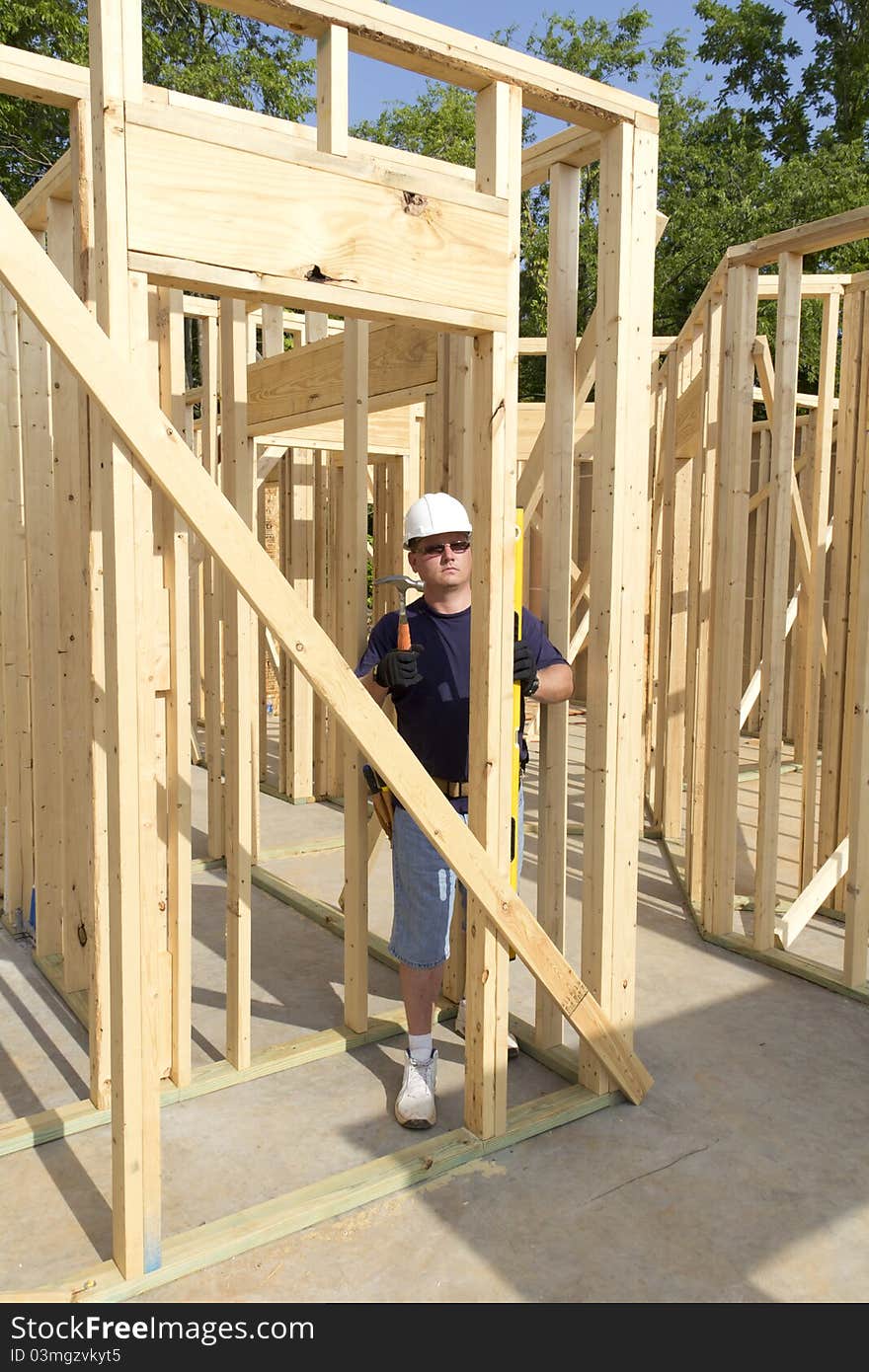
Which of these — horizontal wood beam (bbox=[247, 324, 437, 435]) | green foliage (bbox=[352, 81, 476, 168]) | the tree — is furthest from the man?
green foliage (bbox=[352, 81, 476, 168])

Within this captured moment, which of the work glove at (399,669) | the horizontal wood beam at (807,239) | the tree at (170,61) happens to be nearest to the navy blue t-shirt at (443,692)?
the work glove at (399,669)

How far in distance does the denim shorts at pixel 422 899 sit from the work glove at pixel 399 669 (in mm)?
453

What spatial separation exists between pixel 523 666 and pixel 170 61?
59.7ft

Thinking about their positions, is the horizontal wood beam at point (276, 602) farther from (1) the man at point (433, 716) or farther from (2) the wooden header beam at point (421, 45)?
(2) the wooden header beam at point (421, 45)

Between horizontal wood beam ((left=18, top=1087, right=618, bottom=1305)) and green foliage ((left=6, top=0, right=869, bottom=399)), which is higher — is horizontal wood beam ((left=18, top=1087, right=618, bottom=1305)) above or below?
below

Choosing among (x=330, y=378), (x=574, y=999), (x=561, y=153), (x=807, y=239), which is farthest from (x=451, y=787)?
(x=807, y=239)

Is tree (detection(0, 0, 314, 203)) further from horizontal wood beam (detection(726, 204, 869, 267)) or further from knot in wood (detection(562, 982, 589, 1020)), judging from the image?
knot in wood (detection(562, 982, 589, 1020))

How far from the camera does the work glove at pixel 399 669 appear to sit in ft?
10.3

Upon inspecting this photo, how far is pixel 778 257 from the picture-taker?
4.51 meters

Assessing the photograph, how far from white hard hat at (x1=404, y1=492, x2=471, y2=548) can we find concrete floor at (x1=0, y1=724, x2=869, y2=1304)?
184cm

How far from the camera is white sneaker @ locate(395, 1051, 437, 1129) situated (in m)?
3.18

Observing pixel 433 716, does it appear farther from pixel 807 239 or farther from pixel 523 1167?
pixel 807 239

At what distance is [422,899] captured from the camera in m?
3.32

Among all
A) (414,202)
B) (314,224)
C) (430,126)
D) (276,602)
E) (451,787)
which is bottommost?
(451,787)
